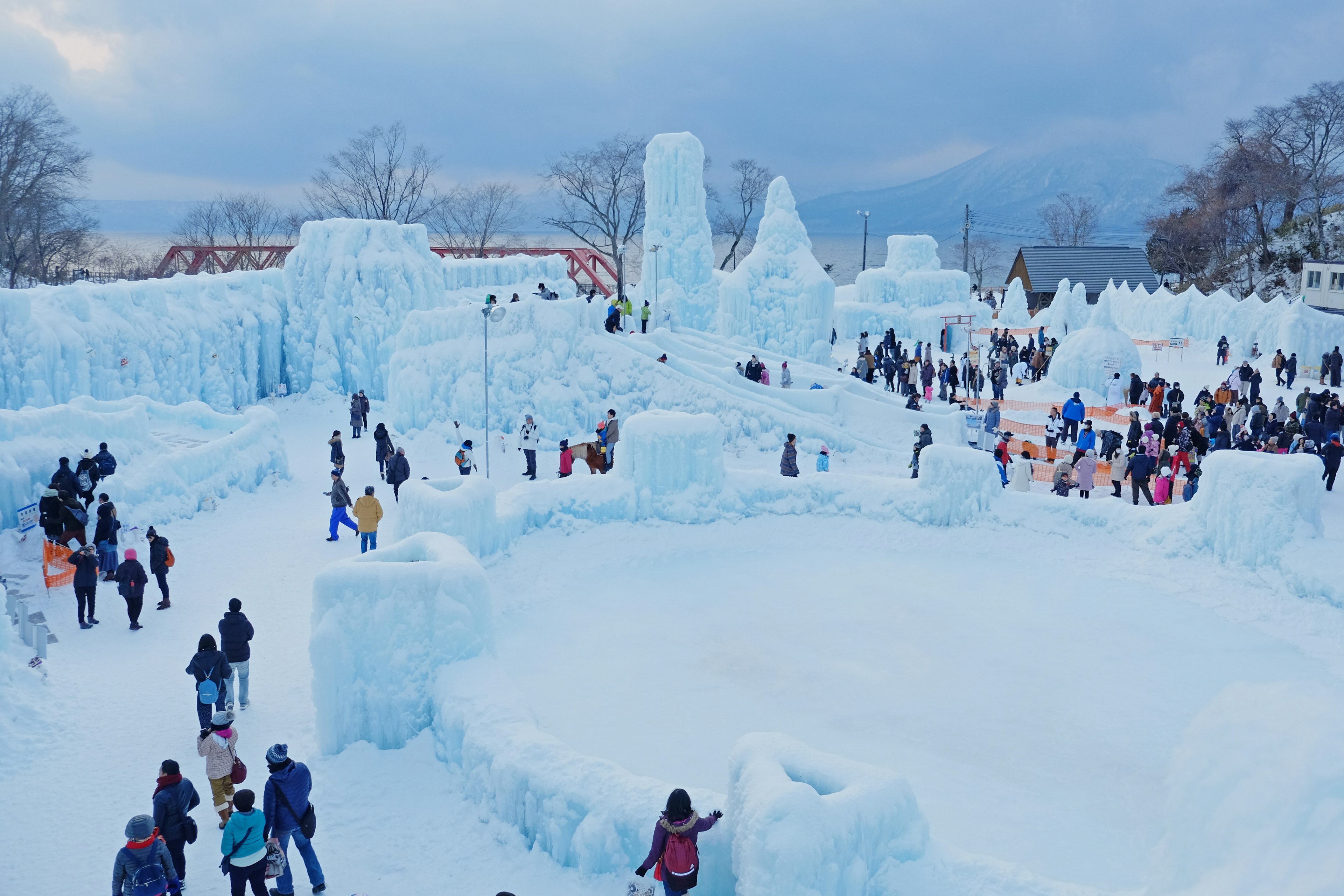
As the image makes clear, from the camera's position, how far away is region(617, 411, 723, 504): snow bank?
14.2 m

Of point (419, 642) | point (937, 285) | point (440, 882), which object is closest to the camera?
point (440, 882)

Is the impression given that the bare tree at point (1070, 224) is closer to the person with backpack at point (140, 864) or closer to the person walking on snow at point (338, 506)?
the person walking on snow at point (338, 506)

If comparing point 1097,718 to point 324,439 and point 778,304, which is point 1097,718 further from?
point 778,304

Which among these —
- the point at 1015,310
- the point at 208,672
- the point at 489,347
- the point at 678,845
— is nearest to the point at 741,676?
the point at 678,845

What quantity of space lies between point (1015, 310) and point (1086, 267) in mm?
11004

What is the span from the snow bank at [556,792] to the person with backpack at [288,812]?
1375mm

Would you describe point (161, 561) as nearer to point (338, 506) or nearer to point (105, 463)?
point (338, 506)

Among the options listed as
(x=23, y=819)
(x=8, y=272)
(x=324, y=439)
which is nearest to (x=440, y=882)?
(x=23, y=819)

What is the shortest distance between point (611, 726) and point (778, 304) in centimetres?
2399

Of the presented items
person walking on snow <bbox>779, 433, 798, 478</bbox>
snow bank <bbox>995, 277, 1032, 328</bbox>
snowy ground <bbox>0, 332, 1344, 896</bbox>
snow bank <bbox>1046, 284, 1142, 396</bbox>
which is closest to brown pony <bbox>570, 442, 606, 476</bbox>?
person walking on snow <bbox>779, 433, 798, 478</bbox>

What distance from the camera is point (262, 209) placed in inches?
2343

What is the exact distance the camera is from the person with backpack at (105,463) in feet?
46.7

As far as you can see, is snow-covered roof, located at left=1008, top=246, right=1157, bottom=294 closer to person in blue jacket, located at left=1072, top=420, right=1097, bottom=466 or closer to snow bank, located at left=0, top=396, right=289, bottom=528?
person in blue jacket, located at left=1072, top=420, right=1097, bottom=466

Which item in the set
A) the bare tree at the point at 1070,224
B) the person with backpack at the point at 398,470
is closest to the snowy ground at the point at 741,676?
the person with backpack at the point at 398,470
